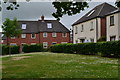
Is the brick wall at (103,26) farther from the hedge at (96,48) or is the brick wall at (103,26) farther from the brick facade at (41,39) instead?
the brick facade at (41,39)

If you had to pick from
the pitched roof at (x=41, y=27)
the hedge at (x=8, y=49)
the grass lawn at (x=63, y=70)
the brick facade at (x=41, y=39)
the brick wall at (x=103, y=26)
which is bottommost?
the grass lawn at (x=63, y=70)

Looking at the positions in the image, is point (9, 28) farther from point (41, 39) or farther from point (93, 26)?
point (93, 26)

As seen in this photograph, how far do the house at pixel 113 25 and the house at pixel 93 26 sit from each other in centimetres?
344

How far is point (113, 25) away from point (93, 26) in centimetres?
651

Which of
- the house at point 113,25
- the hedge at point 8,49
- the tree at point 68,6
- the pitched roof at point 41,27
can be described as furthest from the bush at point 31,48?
the tree at point 68,6

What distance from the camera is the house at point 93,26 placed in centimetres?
3512

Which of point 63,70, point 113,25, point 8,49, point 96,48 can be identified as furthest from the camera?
point 8,49

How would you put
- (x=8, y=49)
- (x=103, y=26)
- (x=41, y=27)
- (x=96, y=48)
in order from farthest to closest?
(x=41, y=27)
(x=8, y=49)
(x=103, y=26)
(x=96, y=48)

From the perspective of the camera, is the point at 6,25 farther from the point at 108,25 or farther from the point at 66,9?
the point at 66,9

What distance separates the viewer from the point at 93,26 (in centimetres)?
3653

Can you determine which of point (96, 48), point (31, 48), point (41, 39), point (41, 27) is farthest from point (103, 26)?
point (41, 27)

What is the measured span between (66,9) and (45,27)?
49.4 m

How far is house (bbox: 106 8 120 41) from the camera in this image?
96.2 feet

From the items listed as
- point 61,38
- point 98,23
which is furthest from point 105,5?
point 61,38
